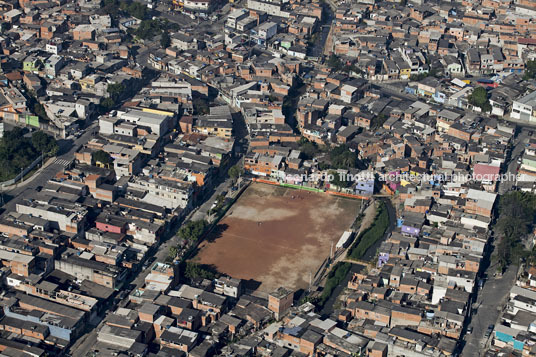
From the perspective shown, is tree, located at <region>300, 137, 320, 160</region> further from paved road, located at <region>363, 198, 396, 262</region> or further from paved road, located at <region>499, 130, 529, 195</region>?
paved road, located at <region>499, 130, 529, 195</region>

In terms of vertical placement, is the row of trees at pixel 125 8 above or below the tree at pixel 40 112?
above

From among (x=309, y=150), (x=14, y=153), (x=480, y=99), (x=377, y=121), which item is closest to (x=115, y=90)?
(x=14, y=153)

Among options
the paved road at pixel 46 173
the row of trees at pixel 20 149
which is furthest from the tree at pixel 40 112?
the row of trees at pixel 20 149

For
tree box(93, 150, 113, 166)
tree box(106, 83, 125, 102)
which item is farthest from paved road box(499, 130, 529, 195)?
tree box(106, 83, 125, 102)

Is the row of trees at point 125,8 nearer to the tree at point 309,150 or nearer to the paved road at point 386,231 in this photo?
the tree at point 309,150

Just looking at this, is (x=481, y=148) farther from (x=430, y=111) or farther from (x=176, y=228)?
(x=176, y=228)
